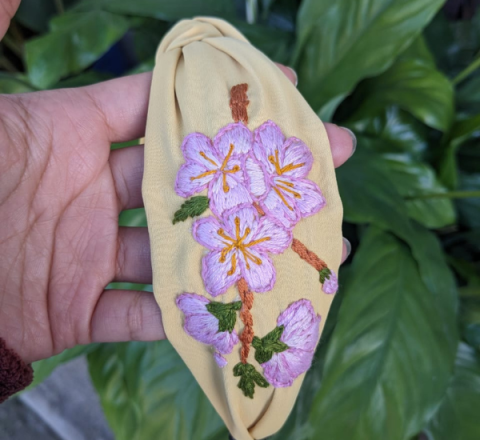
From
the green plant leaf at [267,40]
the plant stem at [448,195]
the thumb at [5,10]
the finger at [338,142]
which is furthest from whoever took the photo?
the green plant leaf at [267,40]

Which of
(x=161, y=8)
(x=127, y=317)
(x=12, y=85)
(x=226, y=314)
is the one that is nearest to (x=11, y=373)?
(x=127, y=317)

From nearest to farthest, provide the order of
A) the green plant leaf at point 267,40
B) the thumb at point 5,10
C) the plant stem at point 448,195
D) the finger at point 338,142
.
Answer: the thumb at point 5,10
the finger at point 338,142
the plant stem at point 448,195
the green plant leaf at point 267,40

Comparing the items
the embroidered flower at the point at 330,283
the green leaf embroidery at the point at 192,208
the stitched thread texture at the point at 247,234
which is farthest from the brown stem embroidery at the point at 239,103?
the embroidered flower at the point at 330,283

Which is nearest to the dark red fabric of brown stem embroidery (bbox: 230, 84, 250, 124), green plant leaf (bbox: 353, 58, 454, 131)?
brown stem embroidery (bbox: 230, 84, 250, 124)

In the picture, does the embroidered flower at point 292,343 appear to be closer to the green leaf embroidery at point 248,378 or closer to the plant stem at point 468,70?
the green leaf embroidery at point 248,378

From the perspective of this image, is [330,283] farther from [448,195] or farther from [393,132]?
[393,132]

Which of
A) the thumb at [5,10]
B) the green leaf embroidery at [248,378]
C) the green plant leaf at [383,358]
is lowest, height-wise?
the green plant leaf at [383,358]
